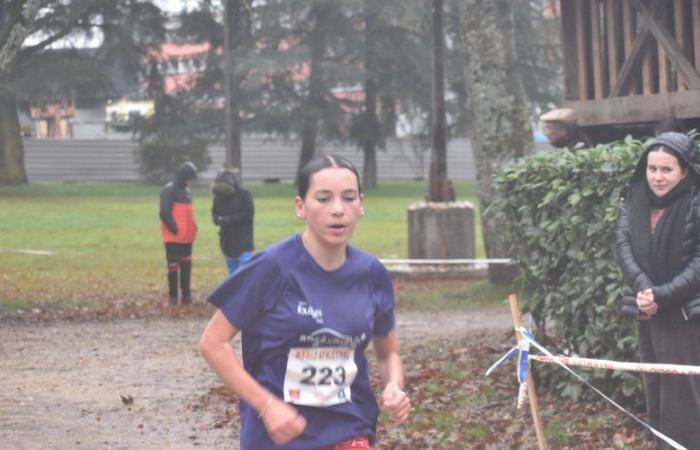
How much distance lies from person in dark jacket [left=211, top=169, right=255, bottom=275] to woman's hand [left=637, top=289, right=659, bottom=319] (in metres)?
10.8

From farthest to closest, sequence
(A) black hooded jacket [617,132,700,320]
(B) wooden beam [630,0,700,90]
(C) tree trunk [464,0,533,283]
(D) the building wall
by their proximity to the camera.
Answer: (D) the building wall < (C) tree trunk [464,0,533,283] < (B) wooden beam [630,0,700,90] < (A) black hooded jacket [617,132,700,320]

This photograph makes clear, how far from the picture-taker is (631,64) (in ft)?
43.8

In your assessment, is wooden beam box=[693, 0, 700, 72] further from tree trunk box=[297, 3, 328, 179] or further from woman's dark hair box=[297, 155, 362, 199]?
tree trunk box=[297, 3, 328, 179]

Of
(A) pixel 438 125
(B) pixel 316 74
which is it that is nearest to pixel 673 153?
(A) pixel 438 125

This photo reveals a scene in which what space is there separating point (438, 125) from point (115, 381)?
1074 cm

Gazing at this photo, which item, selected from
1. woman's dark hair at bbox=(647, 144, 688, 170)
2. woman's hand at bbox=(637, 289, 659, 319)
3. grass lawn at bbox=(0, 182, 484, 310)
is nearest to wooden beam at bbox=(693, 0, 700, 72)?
woman's dark hair at bbox=(647, 144, 688, 170)

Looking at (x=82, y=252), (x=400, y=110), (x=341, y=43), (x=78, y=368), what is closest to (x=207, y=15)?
(x=341, y=43)

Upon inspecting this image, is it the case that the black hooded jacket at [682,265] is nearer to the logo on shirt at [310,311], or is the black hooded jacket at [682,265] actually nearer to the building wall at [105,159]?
the logo on shirt at [310,311]

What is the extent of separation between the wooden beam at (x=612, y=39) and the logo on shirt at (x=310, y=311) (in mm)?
9109

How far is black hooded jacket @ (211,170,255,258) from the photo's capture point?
18141 mm

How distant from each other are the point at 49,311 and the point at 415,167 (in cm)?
4920

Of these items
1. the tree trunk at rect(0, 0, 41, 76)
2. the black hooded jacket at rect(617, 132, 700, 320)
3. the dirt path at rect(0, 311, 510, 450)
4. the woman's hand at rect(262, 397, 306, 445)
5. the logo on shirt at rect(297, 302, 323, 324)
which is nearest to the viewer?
the woman's hand at rect(262, 397, 306, 445)

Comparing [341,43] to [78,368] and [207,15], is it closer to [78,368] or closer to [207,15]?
[207,15]

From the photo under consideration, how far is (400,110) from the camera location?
55.6 metres
